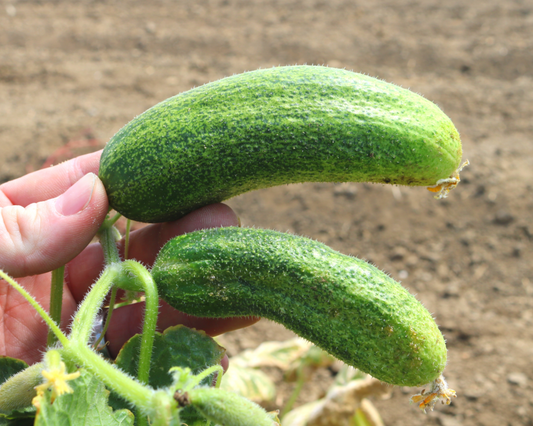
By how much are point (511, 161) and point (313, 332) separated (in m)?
5.08

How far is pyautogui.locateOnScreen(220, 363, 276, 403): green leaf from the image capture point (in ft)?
11.6

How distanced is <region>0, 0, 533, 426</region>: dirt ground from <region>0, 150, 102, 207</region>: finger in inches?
94.1

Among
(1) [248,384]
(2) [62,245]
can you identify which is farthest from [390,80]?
(2) [62,245]

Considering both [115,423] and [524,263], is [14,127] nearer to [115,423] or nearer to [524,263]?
[115,423]

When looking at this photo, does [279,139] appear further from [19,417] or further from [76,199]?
[19,417]

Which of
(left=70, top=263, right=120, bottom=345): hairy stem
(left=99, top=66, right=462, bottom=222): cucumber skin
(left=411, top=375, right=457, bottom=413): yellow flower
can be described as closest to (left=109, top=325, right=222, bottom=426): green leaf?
(left=70, top=263, right=120, bottom=345): hairy stem

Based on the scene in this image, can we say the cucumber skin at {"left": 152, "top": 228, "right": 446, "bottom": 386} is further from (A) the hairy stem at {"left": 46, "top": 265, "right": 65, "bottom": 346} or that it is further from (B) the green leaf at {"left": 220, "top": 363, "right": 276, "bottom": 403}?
(B) the green leaf at {"left": 220, "top": 363, "right": 276, "bottom": 403}

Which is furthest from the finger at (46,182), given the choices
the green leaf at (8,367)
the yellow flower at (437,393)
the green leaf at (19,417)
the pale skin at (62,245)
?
the yellow flower at (437,393)

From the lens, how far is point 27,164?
6.13 metres

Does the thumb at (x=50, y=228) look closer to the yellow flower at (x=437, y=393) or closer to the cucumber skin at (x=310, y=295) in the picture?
the cucumber skin at (x=310, y=295)

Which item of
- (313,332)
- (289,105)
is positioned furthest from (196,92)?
(313,332)

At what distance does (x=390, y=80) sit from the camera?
23.7 feet

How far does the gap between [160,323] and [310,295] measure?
127 cm

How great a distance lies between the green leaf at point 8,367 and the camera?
7.32ft
